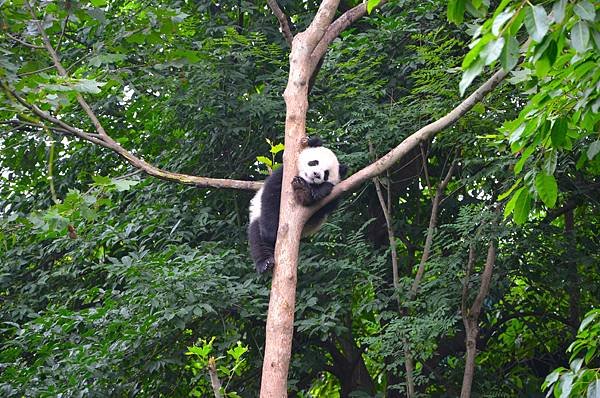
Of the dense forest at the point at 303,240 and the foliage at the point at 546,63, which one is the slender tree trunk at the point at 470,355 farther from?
the foliage at the point at 546,63

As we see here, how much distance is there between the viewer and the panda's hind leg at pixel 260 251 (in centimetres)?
561

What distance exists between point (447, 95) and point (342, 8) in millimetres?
2277

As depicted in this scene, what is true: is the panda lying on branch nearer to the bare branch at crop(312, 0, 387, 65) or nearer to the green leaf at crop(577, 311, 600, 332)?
the bare branch at crop(312, 0, 387, 65)

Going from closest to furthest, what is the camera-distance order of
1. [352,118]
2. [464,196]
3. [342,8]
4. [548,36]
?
[548,36] → [352,118] → [464,196] → [342,8]

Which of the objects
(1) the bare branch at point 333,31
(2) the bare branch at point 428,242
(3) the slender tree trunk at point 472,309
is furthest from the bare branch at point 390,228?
(1) the bare branch at point 333,31

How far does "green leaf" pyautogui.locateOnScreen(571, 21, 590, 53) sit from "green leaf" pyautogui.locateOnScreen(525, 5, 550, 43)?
12cm

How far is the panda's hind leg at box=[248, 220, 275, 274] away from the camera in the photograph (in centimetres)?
561

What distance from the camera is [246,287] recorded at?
Result: 6777mm

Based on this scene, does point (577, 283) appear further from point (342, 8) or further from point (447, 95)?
point (342, 8)

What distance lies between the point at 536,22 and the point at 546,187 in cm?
126

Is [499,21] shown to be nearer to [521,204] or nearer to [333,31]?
[521,204]

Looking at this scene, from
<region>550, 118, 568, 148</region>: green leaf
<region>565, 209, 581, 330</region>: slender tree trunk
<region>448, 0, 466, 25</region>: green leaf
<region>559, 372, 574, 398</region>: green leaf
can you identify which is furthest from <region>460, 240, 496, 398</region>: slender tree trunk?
<region>448, 0, 466, 25</region>: green leaf

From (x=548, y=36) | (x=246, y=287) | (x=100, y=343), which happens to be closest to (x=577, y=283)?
(x=246, y=287)

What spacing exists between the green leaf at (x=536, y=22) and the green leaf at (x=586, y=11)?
0.42 feet
